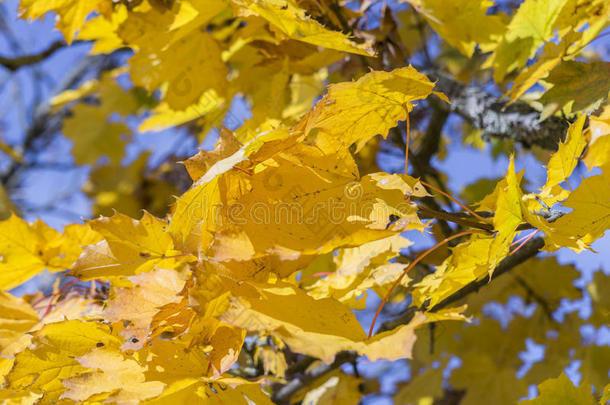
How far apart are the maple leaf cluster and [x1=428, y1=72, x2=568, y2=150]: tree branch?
0.10 ft

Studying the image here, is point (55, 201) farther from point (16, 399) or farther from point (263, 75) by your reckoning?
point (16, 399)

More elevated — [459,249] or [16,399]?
[459,249]

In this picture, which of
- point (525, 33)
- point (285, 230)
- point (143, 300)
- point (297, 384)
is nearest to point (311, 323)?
point (285, 230)

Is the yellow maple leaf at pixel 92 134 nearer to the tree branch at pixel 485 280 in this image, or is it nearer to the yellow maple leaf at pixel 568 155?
the tree branch at pixel 485 280

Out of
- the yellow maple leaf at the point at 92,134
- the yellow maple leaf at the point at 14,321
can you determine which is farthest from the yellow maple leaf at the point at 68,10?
the yellow maple leaf at the point at 92,134

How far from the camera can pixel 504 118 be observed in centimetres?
92

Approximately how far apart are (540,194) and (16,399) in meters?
0.62

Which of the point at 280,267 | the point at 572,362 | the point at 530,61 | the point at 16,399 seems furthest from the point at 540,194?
the point at 572,362

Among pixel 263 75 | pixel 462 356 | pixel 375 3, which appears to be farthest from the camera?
pixel 462 356

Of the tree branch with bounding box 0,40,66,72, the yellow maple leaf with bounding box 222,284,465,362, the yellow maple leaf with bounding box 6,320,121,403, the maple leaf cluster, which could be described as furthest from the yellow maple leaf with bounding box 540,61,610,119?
the tree branch with bounding box 0,40,66,72

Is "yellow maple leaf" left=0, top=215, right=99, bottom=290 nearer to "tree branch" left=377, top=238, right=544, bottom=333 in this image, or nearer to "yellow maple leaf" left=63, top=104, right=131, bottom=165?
"tree branch" left=377, top=238, right=544, bottom=333

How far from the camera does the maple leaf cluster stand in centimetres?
46

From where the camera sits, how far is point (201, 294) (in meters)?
0.46

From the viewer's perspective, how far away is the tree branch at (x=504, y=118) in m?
0.84
